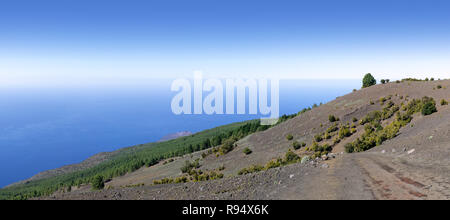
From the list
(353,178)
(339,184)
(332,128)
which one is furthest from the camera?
(332,128)

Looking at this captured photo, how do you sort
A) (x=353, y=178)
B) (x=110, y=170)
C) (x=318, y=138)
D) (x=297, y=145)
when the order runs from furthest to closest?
(x=110, y=170)
(x=318, y=138)
(x=297, y=145)
(x=353, y=178)

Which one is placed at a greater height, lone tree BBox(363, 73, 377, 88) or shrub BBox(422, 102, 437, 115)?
lone tree BBox(363, 73, 377, 88)

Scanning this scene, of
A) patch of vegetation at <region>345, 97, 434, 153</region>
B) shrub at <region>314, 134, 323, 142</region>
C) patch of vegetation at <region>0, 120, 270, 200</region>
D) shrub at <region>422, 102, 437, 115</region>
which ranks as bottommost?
patch of vegetation at <region>0, 120, 270, 200</region>

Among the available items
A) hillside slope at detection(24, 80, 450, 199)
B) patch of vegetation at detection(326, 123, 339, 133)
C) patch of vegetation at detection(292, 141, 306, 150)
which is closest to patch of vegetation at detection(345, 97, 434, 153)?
hillside slope at detection(24, 80, 450, 199)

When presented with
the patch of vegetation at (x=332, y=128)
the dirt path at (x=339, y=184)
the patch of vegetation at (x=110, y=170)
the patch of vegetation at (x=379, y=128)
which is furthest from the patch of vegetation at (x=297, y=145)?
the patch of vegetation at (x=110, y=170)

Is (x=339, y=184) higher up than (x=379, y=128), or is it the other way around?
(x=379, y=128)

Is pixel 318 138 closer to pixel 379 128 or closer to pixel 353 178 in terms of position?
pixel 379 128

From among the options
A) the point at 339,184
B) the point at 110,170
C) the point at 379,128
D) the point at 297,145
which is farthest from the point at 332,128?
the point at 110,170

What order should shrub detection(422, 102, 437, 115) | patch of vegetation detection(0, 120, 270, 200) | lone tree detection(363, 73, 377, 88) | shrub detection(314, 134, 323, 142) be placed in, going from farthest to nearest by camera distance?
patch of vegetation detection(0, 120, 270, 200), lone tree detection(363, 73, 377, 88), shrub detection(314, 134, 323, 142), shrub detection(422, 102, 437, 115)

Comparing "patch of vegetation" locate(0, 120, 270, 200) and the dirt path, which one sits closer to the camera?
the dirt path

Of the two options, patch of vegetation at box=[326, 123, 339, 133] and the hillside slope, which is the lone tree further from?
patch of vegetation at box=[326, 123, 339, 133]

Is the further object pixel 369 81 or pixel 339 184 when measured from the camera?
pixel 369 81
